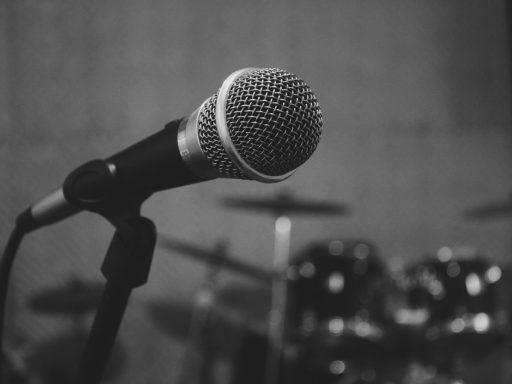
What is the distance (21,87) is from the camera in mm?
3188

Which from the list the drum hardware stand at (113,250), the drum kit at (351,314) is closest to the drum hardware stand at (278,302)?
the drum kit at (351,314)

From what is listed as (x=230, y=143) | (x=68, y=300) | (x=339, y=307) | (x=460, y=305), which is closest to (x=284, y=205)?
(x=339, y=307)

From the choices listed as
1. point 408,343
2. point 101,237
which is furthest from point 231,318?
point 408,343

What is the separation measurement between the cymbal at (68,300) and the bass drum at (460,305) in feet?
5.14

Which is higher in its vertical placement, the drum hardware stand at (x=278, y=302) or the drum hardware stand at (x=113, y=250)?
the drum hardware stand at (x=113, y=250)

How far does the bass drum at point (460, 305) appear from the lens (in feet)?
7.27

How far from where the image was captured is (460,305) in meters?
2.25

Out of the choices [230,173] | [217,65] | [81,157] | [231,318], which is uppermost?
[230,173]

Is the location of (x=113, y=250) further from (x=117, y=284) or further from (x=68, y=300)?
(x=68, y=300)

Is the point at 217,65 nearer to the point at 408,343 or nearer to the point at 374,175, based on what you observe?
the point at 374,175

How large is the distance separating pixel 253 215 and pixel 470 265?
1411 mm

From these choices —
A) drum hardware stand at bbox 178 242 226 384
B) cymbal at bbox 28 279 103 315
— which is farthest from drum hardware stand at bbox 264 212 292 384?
cymbal at bbox 28 279 103 315

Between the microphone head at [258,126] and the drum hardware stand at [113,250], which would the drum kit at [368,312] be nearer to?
the drum hardware stand at [113,250]

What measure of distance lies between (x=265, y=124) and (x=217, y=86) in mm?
2808
